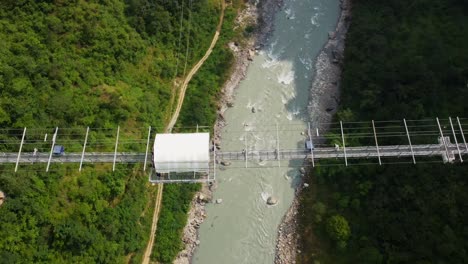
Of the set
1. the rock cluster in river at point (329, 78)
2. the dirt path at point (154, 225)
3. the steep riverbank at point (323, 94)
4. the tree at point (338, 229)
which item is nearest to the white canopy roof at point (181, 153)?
the dirt path at point (154, 225)

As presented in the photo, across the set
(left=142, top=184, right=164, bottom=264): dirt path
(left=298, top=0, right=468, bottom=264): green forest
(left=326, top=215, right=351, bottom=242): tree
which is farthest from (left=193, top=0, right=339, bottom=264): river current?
(left=326, top=215, right=351, bottom=242): tree

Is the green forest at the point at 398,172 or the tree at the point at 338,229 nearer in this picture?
the green forest at the point at 398,172

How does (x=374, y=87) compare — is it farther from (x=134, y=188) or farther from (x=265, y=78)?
(x=134, y=188)

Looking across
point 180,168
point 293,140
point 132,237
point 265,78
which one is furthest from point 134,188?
point 265,78

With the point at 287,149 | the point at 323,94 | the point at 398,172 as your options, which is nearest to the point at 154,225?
the point at 287,149

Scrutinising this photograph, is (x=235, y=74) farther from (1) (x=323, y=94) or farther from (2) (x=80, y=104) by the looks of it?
(2) (x=80, y=104)

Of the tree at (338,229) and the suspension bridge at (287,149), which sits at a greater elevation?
the suspension bridge at (287,149)

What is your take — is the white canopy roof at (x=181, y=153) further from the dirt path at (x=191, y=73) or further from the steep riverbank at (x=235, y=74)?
the dirt path at (x=191, y=73)
